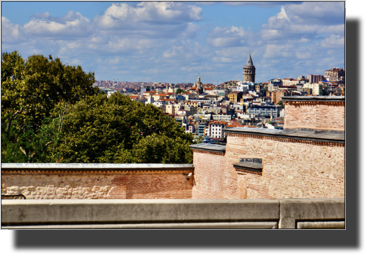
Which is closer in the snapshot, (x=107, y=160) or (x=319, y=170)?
(x=319, y=170)

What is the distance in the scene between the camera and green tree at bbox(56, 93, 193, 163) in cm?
2025

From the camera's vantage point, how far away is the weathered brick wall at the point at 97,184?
10.1m

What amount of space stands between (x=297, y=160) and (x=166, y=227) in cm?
578

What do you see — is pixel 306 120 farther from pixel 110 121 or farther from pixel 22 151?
pixel 110 121

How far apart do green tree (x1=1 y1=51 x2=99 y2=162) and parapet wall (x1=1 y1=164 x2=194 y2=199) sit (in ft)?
20.9

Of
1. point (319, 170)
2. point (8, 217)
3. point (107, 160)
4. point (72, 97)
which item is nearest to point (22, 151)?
point (107, 160)

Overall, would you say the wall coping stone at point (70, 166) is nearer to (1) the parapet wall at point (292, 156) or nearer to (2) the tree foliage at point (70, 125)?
(1) the parapet wall at point (292, 156)

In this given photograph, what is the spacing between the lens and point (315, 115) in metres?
8.95

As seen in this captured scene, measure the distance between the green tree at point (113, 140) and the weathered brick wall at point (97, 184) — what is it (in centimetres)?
880

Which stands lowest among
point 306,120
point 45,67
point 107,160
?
point 107,160

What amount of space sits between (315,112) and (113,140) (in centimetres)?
1423

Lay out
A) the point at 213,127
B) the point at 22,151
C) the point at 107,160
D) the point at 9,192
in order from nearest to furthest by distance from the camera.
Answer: the point at 9,192
the point at 22,151
the point at 107,160
the point at 213,127

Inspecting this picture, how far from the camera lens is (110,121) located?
21.8 meters

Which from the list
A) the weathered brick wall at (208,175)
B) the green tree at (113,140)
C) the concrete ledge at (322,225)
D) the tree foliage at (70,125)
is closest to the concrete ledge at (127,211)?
the concrete ledge at (322,225)
